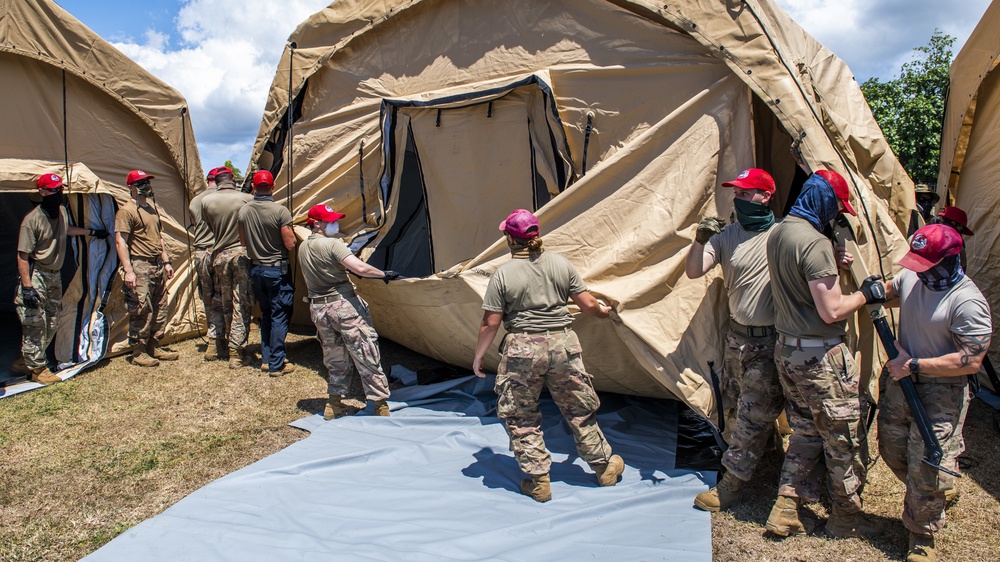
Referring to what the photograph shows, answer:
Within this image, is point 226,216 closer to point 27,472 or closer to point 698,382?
point 27,472

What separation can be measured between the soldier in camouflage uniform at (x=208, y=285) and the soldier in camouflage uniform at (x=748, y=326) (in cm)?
527

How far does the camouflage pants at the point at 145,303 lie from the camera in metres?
7.08

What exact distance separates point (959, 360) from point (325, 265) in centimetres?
421

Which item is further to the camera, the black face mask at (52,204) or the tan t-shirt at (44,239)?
the black face mask at (52,204)

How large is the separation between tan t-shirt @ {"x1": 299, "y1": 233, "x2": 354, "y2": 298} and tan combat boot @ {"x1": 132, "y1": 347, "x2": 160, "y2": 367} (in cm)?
261

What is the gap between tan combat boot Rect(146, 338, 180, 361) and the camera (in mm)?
7293

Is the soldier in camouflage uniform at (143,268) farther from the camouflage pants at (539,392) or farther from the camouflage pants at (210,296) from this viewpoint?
the camouflage pants at (539,392)

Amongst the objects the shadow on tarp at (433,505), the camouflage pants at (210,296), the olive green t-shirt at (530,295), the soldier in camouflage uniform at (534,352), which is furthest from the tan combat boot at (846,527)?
the camouflage pants at (210,296)

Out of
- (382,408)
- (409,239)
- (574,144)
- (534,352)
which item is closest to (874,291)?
(534,352)

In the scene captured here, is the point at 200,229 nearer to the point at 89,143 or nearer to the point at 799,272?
the point at 89,143

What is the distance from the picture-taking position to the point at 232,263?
23.0ft

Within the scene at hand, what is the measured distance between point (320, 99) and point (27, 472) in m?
4.20

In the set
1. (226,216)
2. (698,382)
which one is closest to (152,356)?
(226,216)

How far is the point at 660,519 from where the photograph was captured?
12.5ft
